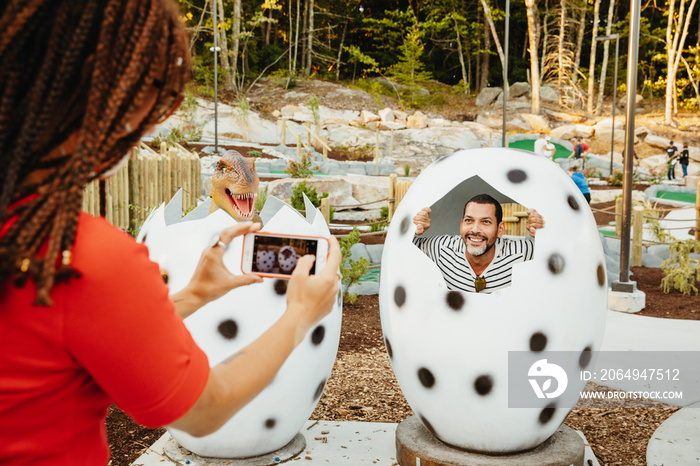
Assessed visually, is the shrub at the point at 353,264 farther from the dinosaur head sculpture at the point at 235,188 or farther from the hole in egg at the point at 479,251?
the dinosaur head sculpture at the point at 235,188

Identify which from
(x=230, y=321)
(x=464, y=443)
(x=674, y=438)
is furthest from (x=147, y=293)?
(x=674, y=438)

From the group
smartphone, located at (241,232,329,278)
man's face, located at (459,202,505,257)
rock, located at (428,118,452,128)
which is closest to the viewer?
smartphone, located at (241,232,329,278)

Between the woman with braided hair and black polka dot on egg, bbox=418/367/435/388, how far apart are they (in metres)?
2.47

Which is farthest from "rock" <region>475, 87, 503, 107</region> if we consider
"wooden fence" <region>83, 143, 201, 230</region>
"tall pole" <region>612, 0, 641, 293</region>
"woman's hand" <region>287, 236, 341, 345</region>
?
"woman's hand" <region>287, 236, 341, 345</region>

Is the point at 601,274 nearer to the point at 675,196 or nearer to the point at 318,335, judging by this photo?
the point at 318,335

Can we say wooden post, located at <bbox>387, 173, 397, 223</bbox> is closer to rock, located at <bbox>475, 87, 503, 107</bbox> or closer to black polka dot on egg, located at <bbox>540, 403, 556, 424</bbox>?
black polka dot on egg, located at <bbox>540, 403, 556, 424</bbox>

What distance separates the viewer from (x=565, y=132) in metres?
33.8

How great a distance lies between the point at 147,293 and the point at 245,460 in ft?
9.78

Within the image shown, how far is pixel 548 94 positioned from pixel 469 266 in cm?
4151

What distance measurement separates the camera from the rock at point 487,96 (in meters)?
41.6

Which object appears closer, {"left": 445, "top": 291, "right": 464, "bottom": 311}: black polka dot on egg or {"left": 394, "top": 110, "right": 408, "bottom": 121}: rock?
{"left": 445, "top": 291, "right": 464, "bottom": 311}: black polka dot on egg

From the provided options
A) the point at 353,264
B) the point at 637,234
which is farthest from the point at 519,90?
the point at 353,264

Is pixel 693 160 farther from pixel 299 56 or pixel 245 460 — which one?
pixel 245 460

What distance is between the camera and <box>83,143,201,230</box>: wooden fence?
34.8ft
